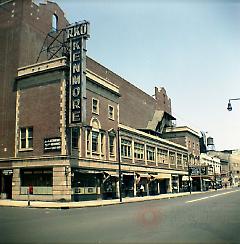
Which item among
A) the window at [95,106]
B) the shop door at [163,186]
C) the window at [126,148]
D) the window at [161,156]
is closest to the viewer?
the window at [95,106]

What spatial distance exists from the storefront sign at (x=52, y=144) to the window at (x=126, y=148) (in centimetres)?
1482

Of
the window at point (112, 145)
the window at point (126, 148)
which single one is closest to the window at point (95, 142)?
the window at point (112, 145)

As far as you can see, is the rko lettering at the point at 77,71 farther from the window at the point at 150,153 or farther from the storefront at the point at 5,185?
the window at the point at 150,153

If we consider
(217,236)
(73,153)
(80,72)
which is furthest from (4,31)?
(217,236)

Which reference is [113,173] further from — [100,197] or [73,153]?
[73,153]

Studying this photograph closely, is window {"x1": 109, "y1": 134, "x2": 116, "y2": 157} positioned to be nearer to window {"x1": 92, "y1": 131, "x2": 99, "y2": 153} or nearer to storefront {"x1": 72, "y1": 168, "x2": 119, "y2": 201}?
storefront {"x1": 72, "y1": 168, "x2": 119, "y2": 201}

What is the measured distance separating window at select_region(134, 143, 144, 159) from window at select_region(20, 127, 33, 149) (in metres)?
19.6

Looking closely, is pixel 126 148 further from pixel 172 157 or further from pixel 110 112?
pixel 172 157

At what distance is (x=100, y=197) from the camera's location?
40.5 metres

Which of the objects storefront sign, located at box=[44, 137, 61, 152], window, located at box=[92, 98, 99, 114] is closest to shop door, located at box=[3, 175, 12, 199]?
storefront sign, located at box=[44, 137, 61, 152]

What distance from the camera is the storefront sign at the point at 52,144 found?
1375 inches

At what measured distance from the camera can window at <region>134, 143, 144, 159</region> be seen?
53.3m

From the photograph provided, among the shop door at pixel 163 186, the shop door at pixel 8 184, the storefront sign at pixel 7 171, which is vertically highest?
the storefront sign at pixel 7 171

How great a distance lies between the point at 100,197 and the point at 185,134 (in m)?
47.7
